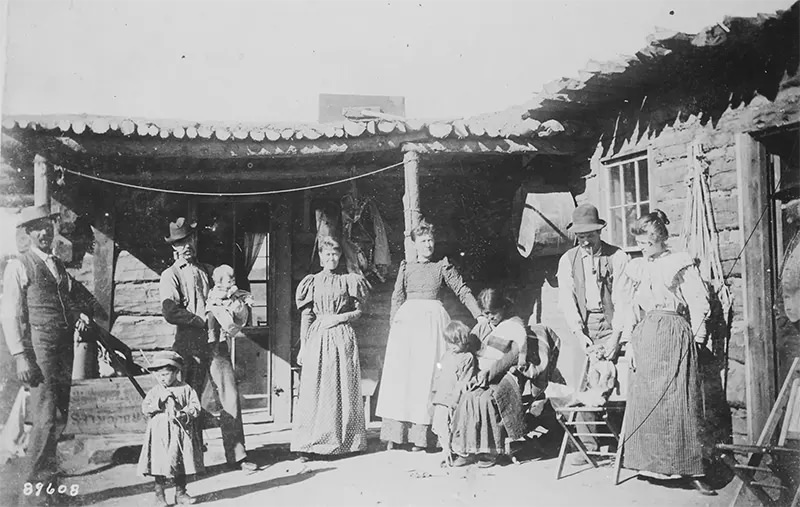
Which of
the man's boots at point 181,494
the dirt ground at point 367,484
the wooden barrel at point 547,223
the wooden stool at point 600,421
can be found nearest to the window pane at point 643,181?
the wooden barrel at point 547,223

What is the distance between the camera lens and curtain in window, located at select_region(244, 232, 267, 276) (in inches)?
300

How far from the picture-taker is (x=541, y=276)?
701 cm

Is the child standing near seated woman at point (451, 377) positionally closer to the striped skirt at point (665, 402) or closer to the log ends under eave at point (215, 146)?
the striped skirt at point (665, 402)

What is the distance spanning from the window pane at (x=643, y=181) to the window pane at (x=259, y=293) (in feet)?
16.2

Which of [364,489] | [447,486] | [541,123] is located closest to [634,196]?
[541,123]

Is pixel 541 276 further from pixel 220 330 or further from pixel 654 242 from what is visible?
pixel 220 330

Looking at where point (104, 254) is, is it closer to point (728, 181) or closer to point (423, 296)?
point (423, 296)

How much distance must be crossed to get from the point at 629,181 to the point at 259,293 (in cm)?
498

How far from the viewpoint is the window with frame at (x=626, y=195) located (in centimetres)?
602

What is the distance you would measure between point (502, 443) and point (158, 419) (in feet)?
8.53

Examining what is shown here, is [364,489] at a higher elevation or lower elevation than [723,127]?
lower

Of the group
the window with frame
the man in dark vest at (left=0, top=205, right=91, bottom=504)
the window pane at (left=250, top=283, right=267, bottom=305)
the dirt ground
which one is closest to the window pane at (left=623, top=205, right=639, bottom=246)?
the window with frame

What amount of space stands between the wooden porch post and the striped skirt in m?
0.56

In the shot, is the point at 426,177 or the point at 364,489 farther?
the point at 426,177
